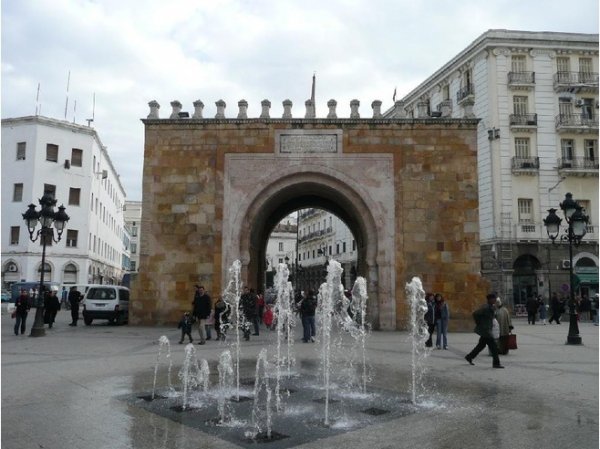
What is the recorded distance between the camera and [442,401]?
20.6 feet

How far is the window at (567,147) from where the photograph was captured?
97.4ft

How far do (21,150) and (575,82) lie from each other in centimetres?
3495

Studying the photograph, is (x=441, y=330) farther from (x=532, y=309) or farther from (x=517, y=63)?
(x=517, y=63)

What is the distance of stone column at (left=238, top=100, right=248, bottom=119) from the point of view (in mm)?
16297

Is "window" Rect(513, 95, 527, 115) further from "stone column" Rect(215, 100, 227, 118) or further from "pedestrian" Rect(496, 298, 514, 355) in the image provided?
"pedestrian" Rect(496, 298, 514, 355)

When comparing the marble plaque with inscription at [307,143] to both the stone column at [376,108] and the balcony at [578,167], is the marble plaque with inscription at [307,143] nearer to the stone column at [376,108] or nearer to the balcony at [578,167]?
the stone column at [376,108]

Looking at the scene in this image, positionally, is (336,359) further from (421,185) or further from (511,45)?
(511,45)

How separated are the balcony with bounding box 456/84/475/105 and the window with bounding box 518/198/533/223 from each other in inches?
272

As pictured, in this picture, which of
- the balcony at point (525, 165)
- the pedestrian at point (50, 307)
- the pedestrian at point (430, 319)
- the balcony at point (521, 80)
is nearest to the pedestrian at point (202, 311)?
the pedestrian at point (430, 319)

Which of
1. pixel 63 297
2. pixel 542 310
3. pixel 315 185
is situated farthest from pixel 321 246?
pixel 315 185

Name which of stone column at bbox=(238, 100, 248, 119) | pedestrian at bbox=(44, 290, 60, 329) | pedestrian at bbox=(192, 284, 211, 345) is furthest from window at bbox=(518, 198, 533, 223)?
pedestrian at bbox=(44, 290, 60, 329)

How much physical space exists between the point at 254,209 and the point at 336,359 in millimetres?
7085

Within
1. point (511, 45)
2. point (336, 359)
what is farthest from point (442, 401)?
point (511, 45)

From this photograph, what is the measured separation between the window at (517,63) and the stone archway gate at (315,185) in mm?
17154
